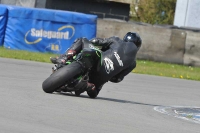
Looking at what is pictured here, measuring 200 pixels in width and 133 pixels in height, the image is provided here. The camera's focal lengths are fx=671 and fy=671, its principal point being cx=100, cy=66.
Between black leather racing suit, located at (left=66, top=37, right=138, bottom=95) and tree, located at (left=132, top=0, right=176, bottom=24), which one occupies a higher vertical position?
black leather racing suit, located at (left=66, top=37, right=138, bottom=95)

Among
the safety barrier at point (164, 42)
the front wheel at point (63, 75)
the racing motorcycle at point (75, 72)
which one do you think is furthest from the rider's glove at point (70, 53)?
the safety barrier at point (164, 42)

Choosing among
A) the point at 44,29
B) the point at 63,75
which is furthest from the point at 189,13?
the point at 63,75

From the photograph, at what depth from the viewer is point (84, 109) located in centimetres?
864

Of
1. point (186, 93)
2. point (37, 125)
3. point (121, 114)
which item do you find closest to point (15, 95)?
point (121, 114)

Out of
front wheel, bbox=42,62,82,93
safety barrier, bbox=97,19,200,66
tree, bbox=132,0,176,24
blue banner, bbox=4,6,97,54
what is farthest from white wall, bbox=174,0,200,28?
front wheel, bbox=42,62,82,93

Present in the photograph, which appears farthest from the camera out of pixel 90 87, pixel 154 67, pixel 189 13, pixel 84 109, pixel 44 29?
pixel 189 13

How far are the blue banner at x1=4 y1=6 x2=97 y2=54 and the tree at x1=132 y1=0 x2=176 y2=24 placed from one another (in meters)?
24.0

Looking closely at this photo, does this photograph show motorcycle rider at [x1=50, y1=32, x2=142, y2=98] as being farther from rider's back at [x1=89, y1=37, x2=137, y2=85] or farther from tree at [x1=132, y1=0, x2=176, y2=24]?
tree at [x1=132, y1=0, x2=176, y2=24]

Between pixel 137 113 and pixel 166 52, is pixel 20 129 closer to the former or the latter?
pixel 137 113

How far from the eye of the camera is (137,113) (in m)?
9.16

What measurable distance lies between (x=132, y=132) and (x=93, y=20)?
16324 mm

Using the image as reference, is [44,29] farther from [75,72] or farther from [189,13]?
[189,13]

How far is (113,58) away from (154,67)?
11.1m

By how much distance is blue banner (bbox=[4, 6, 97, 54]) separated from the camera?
891 inches
